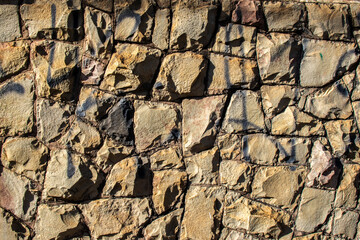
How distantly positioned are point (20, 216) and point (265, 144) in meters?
1.51

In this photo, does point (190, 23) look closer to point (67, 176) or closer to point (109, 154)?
point (109, 154)

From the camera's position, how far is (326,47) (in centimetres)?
220

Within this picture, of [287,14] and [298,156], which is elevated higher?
[287,14]

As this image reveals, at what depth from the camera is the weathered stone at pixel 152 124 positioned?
2.16m

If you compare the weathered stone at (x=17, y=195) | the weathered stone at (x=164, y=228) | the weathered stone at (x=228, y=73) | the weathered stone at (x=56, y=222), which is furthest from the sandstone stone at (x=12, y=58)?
the weathered stone at (x=164, y=228)

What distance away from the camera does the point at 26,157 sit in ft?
6.82

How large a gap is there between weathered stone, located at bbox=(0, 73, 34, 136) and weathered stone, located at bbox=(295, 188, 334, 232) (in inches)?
66.5

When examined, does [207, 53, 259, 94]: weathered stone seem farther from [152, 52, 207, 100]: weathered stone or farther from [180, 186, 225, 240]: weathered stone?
[180, 186, 225, 240]: weathered stone

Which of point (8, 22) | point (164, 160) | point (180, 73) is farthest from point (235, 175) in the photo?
point (8, 22)

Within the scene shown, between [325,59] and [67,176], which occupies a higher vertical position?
[325,59]

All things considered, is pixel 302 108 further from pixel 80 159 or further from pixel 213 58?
pixel 80 159

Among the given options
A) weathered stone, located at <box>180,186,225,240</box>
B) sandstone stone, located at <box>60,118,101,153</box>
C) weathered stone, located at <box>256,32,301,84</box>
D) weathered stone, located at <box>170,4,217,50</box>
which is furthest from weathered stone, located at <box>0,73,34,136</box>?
weathered stone, located at <box>256,32,301,84</box>

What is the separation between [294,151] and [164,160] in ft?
2.60

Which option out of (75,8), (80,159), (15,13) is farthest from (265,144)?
(15,13)
